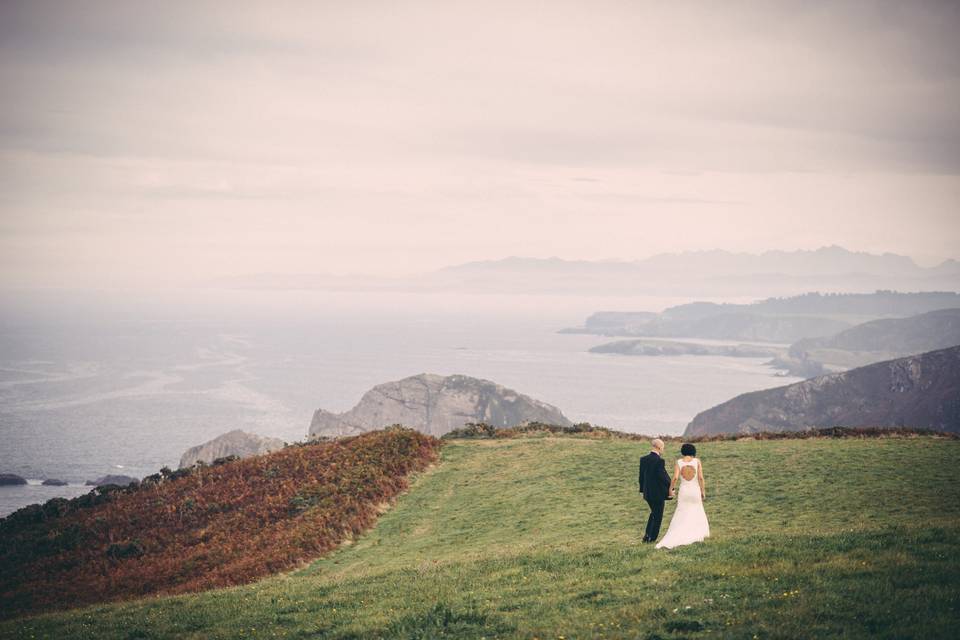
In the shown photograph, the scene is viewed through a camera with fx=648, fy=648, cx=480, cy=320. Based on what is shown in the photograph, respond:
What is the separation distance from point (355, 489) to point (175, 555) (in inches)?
330

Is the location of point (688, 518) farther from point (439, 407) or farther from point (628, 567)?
point (439, 407)

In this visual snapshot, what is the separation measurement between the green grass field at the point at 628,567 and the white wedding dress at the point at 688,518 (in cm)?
52

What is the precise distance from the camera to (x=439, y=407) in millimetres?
173000

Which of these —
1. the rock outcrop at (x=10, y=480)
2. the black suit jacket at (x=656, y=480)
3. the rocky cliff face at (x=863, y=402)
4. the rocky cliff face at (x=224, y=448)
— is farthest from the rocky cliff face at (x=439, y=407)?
the black suit jacket at (x=656, y=480)

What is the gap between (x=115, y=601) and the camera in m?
23.3

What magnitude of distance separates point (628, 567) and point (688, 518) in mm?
2983

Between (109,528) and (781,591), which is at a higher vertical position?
(781,591)

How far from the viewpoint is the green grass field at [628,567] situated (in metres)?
12.0

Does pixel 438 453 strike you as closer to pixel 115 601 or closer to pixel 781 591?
pixel 115 601

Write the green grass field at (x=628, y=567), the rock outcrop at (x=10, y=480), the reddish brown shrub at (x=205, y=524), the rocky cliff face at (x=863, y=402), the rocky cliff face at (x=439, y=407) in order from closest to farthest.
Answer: the green grass field at (x=628, y=567) → the reddish brown shrub at (x=205, y=524) → the rock outcrop at (x=10, y=480) → the rocky cliff face at (x=863, y=402) → the rocky cliff face at (x=439, y=407)

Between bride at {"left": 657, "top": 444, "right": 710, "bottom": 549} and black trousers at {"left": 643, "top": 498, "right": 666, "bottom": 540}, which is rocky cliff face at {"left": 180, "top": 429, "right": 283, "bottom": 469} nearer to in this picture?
black trousers at {"left": 643, "top": 498, "right": 666, "bottom": 540}

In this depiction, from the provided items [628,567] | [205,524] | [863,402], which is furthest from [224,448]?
[863,402]

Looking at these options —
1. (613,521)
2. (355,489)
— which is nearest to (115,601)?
(355,489)

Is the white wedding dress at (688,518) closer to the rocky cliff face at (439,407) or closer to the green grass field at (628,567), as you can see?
the green grass field at (628,567)
